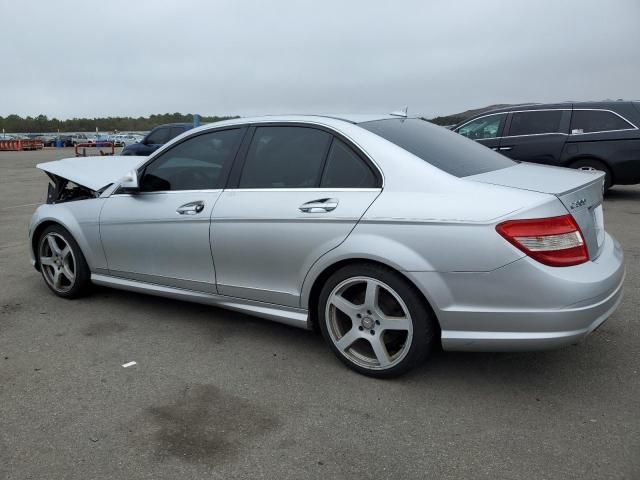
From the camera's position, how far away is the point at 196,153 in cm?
407

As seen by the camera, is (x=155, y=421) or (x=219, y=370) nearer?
(x=155, y=421)

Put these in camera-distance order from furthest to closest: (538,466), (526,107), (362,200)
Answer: (526,107)
(362,200)
(538,466)

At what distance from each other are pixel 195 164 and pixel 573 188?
2.50 meters

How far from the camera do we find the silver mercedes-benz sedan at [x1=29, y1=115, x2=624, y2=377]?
278 cm

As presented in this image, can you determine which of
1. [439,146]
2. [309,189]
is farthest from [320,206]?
[439,146]

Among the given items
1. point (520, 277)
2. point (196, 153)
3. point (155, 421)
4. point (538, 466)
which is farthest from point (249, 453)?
point (196, 153)

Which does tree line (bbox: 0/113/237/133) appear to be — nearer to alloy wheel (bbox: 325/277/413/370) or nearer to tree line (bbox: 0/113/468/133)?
tree line (bbox: 0/113/468/133)

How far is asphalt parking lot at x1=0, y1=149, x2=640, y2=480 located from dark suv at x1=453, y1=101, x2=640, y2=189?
5.89 meters

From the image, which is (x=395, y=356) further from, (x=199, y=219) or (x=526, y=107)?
(x=526, y=107)

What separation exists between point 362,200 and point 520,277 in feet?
3.09

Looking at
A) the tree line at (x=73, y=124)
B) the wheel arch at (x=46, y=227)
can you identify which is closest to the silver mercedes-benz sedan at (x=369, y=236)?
the wheel arch at (x=46, y=227)

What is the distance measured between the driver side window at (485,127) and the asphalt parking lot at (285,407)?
6.65 metres

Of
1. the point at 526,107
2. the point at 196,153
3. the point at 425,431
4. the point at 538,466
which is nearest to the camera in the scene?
the point at 538,466

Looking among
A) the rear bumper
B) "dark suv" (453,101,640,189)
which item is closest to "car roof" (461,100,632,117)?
"dark suv" (453,101,640,189)
